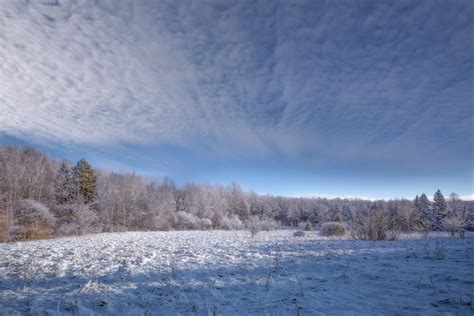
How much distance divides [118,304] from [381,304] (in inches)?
213

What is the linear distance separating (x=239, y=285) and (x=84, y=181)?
138ft

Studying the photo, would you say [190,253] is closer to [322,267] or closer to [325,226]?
[322,267]

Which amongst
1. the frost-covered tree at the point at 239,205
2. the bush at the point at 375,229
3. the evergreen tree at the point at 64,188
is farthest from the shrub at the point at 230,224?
the bush at the point at 375,229

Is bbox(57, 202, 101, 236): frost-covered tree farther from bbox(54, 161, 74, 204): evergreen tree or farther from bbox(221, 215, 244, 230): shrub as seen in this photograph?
bbox(221, 215, 244, 230): shrub

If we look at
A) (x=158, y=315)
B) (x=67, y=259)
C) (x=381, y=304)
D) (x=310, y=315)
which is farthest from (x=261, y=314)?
(x=67, y=259)

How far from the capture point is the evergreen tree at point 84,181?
3845 cm

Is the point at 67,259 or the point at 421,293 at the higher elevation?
the point at 421,293

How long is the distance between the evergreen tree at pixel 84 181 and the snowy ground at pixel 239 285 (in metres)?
33.7

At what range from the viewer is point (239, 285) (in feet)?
19.8

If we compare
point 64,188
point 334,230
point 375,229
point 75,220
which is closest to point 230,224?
point 75,220

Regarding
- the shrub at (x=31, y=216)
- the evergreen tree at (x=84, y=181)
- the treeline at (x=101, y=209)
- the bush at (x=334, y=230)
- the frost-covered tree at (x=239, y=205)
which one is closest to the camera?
the treeline at (x=101, y=209)

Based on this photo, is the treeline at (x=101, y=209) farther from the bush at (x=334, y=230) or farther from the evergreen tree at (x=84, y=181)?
the bush at (x=334, y=230)

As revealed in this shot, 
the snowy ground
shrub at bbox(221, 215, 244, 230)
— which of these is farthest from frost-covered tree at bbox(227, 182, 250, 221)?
the snowy ground

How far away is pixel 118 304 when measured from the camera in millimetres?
4941
